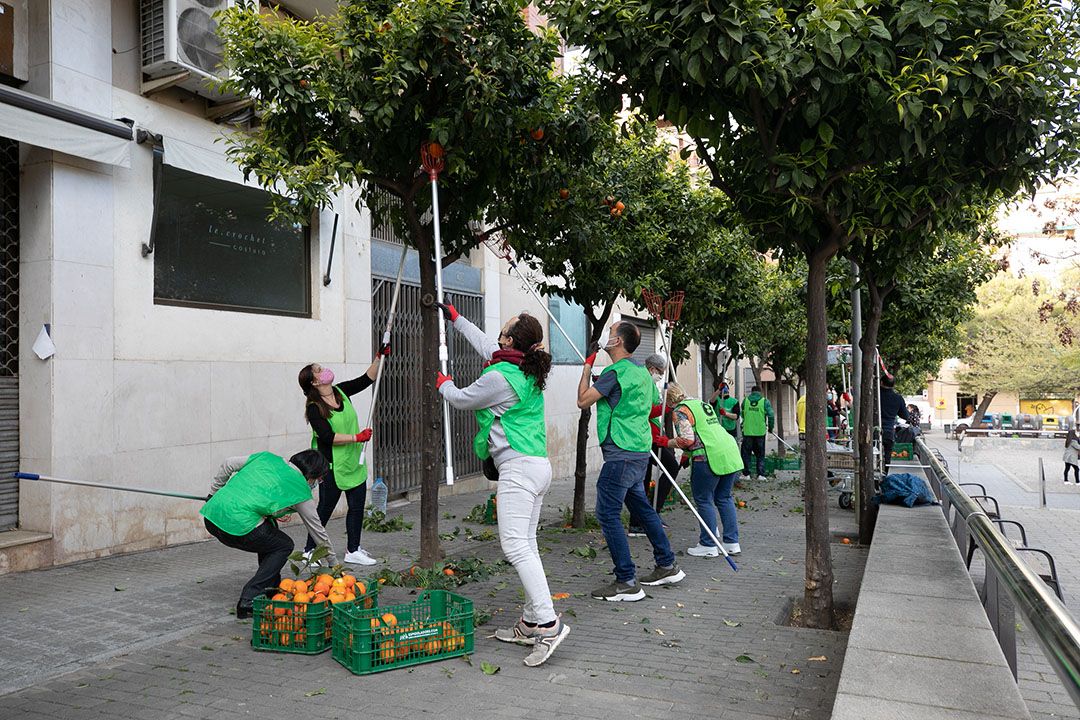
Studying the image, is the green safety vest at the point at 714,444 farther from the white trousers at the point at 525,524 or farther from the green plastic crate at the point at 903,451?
the green plastic crate at the point at 903,451

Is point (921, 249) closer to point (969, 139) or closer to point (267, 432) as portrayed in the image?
point (969, 139)

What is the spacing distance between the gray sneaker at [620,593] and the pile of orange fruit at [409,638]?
5.34ft

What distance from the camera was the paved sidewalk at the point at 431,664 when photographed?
155 inches

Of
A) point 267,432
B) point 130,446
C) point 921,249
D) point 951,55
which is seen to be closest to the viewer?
point 951,55

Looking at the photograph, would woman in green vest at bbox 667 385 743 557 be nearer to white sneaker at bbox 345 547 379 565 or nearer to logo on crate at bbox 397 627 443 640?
Result: white sneaker at bbox 345 547 379 565

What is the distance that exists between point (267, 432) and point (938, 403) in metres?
74.2

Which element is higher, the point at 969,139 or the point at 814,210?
the point at 969,139

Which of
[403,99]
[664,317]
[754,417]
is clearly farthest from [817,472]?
[754,417]

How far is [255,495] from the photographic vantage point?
5160 millimetres

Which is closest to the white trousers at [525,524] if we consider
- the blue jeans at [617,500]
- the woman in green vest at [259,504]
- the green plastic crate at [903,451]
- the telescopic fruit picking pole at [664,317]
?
the blue jeans at [617,500]

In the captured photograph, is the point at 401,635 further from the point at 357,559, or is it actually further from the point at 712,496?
the point at 712,496

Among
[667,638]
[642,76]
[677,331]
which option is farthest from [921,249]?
[677,331]

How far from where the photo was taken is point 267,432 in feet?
30.3

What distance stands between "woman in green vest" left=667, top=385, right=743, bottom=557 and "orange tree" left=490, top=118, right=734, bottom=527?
1.22 meters
